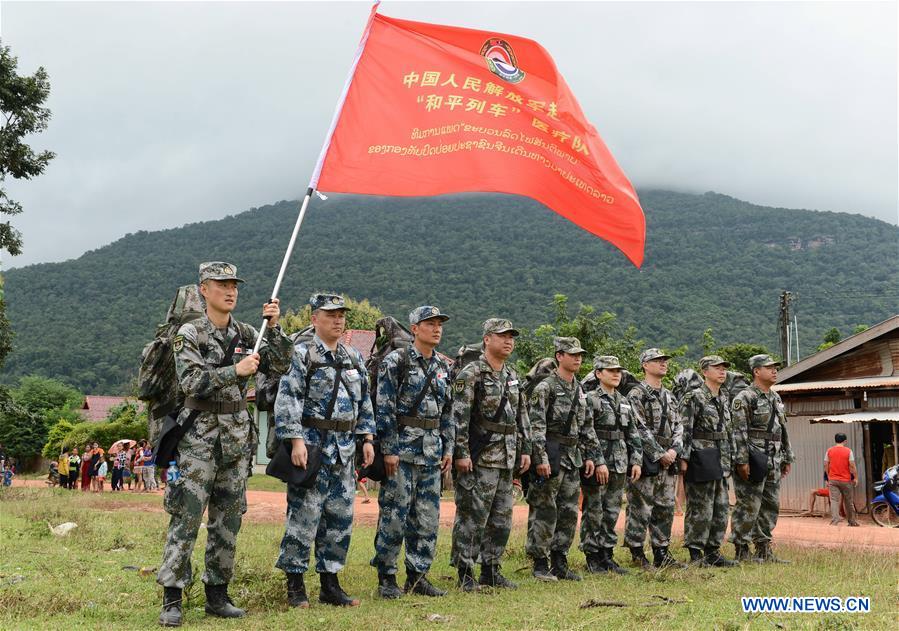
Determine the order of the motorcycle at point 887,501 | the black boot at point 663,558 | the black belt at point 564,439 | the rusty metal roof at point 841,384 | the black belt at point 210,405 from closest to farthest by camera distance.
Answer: the black belt at point 210,405, the black belt at point 564,439, the black boot at point 663,558, the motorcycle at point 887,501, the rusty metal roof at point 841,384

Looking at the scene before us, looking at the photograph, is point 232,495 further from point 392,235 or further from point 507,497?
point 392,235

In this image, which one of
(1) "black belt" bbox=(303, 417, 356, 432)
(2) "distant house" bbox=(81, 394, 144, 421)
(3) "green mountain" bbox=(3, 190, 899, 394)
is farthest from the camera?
(3) "green mountain" bbox=(3, 190, 899, 394)

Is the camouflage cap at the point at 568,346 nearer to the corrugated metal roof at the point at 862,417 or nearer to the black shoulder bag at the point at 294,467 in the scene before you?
the black shoulder bag at the point at 294,467

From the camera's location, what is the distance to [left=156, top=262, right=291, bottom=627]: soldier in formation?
5.55m

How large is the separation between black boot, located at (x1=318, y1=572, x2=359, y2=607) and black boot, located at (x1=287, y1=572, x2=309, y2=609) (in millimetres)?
149

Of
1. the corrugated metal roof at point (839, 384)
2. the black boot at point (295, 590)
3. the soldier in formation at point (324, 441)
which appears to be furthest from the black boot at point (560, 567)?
the corrugated metal roof at point (839, 384)

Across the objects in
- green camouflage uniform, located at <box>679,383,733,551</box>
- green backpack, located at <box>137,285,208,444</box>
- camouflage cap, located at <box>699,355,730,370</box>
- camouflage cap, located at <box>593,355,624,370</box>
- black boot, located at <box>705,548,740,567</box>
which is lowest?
black boot, located at <box>705,548,740,567</box>

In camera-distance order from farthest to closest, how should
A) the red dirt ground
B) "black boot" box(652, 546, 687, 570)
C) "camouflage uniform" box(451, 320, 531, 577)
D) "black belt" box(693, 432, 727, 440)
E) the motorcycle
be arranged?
the motorcycle < the red dirt ground < "black belt" box(693, 432, 727, 440) < "black boot" box(652, 546, 687, 570) < "camouflage uniform" box(451, 320, 531, 577)

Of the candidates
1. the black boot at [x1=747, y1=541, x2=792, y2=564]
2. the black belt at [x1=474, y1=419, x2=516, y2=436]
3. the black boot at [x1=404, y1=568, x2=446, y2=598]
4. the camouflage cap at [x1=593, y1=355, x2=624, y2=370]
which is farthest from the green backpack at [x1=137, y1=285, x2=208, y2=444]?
the black boot at [x1=747, y1=541, x2=792, y2=564]

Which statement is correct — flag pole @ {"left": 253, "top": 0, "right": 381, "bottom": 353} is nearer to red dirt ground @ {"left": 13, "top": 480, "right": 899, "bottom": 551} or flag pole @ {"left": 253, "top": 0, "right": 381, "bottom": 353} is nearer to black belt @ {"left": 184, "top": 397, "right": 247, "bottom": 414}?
black belt @ {"left": 184, "top": 397, "right": 247, "bottom": 414}

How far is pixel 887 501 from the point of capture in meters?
15.7

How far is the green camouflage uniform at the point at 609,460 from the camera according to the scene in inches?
341

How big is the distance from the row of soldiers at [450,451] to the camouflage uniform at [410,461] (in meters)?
0.01

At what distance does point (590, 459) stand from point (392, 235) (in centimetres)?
10585
